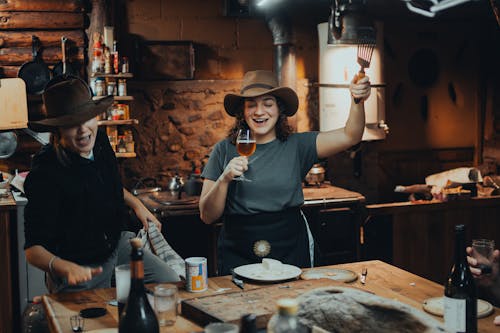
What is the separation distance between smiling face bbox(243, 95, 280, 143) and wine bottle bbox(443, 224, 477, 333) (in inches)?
58.0

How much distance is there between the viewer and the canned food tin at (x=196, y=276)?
2568mm

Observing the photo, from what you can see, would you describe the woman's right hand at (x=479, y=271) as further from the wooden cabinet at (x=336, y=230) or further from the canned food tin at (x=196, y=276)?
the wooden cabinet at (x=336, y=230)

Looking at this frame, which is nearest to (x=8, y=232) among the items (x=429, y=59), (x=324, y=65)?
(x=324, y=65)

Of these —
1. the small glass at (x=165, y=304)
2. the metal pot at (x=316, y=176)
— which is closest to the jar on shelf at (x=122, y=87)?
the metal pot at (x=316, y=176)

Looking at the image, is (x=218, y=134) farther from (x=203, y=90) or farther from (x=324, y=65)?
(x=324, y=65)

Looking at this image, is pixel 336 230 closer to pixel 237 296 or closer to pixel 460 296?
pixel 237 296

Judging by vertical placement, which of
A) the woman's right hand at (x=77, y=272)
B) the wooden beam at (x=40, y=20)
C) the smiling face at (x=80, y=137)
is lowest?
the woman's right hand at (x=77, y=272)

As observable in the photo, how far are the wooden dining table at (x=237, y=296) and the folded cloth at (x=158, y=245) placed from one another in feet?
1.91

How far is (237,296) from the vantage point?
233 cm

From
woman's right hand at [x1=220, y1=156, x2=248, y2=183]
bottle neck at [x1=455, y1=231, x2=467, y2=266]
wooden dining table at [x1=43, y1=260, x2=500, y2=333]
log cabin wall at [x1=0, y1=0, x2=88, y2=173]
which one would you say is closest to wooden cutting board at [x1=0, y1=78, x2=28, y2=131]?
log cabin wall at [x1=0, y1=0, x2=88, y2=173]

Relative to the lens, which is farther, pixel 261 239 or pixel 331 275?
pixel 261 239

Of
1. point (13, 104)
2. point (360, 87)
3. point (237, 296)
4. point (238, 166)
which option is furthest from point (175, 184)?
point (237, 296)

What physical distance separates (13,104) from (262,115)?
293 cm

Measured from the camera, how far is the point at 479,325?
2.13 m
